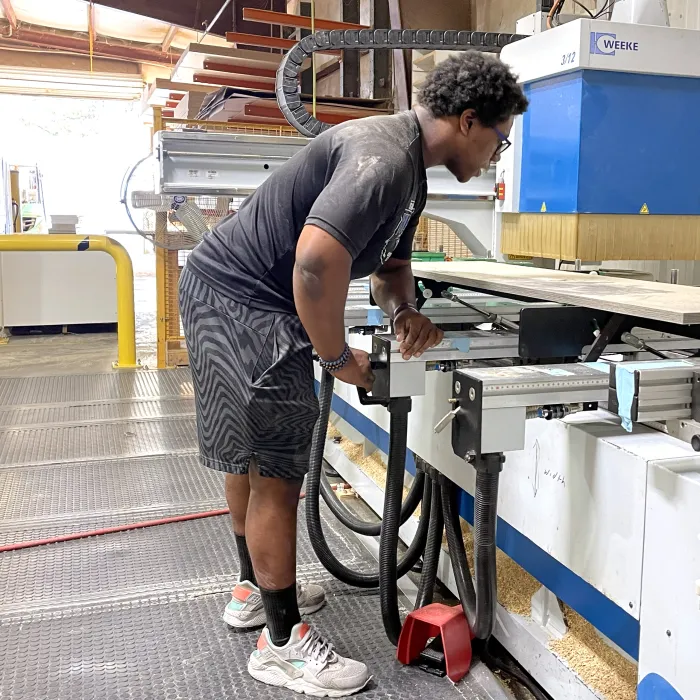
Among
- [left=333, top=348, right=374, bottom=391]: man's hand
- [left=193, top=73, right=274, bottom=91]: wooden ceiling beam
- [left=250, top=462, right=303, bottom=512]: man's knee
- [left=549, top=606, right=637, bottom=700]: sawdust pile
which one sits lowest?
[left=549, top=606, right=637, bottom=700]: sawdust pile

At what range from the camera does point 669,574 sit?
3.50 feet

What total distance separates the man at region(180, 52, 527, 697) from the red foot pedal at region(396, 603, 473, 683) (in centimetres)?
13

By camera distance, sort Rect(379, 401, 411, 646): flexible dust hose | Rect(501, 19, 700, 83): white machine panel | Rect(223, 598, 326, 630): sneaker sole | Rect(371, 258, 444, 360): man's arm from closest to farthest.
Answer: Rect(371, 258, 444, 360): man's arm, Rect(379, 401, 411, 646): flexible dust hose, Rect(223, 598, 326, 630): sneaker sole, Rect(501, 19, 700, 83): white machine panel

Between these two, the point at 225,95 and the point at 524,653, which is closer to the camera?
the point at 524,653

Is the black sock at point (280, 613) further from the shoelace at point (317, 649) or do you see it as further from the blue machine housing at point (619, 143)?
the blue machine housing at point (619, 143)

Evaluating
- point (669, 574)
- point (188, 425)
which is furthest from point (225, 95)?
point (669, 574)

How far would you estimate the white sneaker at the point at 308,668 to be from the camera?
1592 mm

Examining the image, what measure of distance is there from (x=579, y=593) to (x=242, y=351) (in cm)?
81

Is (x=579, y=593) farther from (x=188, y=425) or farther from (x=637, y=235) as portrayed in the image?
(x=188, y=425)

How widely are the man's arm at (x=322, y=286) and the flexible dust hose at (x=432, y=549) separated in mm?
572

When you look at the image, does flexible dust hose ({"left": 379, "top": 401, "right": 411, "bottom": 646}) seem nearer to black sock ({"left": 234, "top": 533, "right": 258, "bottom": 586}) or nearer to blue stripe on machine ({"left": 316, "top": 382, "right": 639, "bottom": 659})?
blue stripe on machine ({"left": 316, "top": 382, "right": 639, "bottom": 659})

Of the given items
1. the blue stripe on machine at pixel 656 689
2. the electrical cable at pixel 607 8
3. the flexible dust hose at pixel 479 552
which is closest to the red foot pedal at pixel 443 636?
the flexible dust hose at pixel 479 552

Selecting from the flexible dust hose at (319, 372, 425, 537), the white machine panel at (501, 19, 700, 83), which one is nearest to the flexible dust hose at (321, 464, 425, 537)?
the flexible dust hose at (319, 372, 425, 537)

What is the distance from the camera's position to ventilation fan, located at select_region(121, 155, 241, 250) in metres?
4.20
